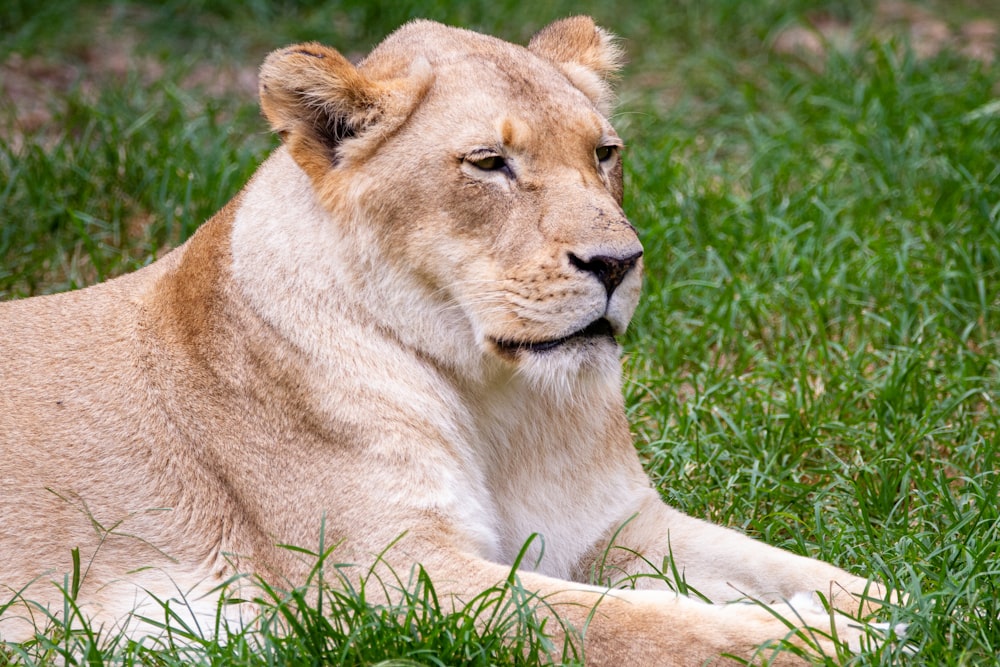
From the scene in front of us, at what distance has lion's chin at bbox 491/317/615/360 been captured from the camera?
3416 millimetres

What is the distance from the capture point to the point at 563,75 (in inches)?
154

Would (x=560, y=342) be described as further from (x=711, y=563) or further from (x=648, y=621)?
(x=711, y=563)

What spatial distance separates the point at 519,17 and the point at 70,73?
2824 millimetres

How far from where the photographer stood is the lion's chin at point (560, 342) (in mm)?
3416

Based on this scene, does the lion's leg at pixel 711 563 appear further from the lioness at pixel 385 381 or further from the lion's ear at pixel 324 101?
the lion's ear at pixel 324 101

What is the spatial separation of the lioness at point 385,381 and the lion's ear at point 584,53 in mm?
152

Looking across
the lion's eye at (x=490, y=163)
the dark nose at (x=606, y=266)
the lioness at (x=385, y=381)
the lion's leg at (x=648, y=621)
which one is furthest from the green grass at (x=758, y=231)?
the lion's eye at (x=490, y=163)

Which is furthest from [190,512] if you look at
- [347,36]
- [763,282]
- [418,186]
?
[347,36]

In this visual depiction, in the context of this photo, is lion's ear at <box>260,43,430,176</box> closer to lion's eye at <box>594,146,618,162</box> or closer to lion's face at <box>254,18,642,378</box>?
lion's face at <box>254,18,642,378</box>

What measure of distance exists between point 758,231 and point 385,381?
312cm

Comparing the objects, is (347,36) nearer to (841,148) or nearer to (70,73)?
(70,73)

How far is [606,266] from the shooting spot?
3.33 meters

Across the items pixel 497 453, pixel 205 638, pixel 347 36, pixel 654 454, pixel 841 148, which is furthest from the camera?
pixel 347 36

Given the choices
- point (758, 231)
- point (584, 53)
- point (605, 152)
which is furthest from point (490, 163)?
point (758, 231)
